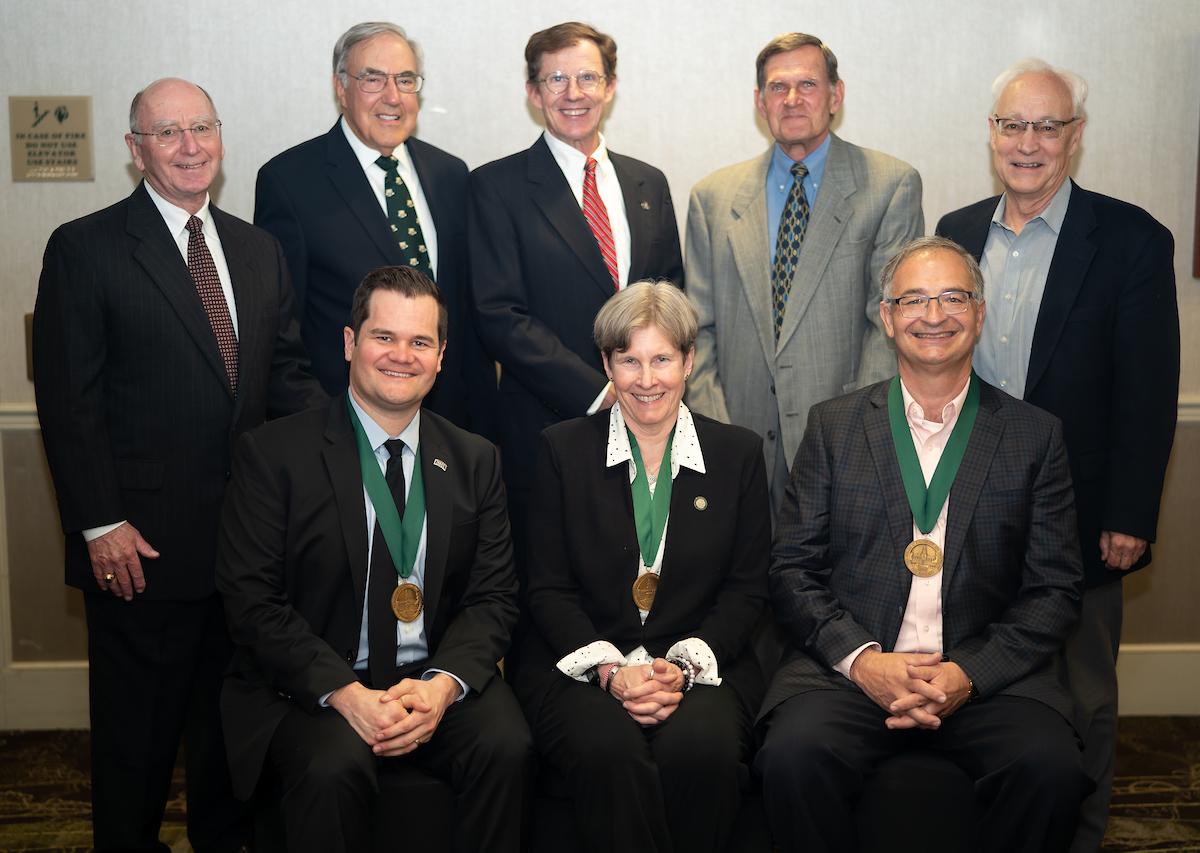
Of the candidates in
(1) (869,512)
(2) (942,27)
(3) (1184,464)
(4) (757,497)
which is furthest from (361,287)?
(3) (1184,464)

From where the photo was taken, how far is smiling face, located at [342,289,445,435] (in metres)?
2.92

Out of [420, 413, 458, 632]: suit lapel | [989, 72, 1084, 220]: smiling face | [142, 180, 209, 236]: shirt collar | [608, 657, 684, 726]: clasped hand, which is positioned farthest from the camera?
[989, 72, 1084, 220]: smiling face

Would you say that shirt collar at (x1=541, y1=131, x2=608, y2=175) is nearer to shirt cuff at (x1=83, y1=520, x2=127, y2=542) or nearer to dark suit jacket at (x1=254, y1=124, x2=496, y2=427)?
dark suit jacket at (x1=254, y1=124, x2=496, y2=427)

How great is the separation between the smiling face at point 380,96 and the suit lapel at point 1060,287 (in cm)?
197

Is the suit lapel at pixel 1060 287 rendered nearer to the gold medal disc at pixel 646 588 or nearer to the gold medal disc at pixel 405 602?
the gold medal disc at pixel 646 588

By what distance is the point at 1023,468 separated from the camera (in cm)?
296

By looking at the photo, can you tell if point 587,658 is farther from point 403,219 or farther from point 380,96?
point 380,96

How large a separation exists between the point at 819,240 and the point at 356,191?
4.62ft

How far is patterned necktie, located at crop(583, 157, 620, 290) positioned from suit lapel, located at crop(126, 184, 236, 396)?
1173mm

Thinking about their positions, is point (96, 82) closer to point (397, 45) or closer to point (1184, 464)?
point (397, 45)

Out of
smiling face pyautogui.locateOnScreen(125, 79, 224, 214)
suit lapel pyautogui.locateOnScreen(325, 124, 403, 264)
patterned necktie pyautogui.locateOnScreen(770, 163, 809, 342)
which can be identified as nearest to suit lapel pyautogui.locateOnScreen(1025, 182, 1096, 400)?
patterned necktie pyautogui.locateOnScreen(770, 163, 809, 342)

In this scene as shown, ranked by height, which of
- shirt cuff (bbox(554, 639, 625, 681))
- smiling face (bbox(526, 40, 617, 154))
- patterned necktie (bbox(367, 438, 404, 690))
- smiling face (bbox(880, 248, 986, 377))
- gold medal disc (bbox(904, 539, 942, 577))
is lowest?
shirt cuff (bbox(554, 639, 625, 681))

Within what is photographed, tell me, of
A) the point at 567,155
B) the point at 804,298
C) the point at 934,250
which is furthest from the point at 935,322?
the point at 567,155

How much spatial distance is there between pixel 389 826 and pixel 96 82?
302 cm
